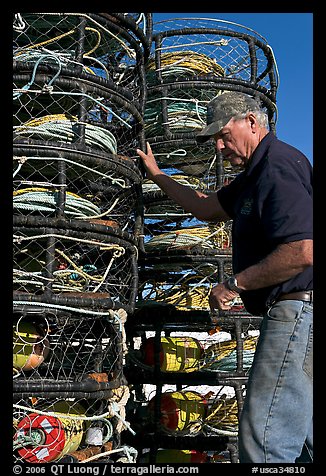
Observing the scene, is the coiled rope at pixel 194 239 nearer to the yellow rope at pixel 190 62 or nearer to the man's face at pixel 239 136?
the yellow rope at pixel 190 62

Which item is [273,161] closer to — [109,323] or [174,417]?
[109,323]

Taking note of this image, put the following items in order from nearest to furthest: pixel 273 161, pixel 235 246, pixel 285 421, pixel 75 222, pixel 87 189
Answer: pixel 285 421 < pixel 273 161 < pixel 235 246 < pixel 75 222 < pixel 87 189

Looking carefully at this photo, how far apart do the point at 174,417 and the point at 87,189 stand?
4.74 ft

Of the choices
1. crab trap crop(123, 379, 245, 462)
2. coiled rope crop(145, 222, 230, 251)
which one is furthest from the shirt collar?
crab trap crop(123, 379, 245, 462)

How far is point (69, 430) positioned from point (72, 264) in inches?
30.7

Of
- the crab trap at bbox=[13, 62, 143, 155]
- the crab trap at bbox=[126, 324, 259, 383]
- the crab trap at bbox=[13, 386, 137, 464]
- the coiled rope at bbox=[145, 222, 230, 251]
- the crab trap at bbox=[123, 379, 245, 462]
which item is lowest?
the crab trap at bbox=[123, 379, 245, 462]

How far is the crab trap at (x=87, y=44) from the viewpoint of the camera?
310cm

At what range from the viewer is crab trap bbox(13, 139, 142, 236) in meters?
2.98

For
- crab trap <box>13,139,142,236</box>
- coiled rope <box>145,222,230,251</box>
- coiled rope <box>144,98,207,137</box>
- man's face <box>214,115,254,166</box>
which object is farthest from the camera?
coiled rope <box>144,98,207,137</box>

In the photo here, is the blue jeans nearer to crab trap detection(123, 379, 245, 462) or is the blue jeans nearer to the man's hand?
the man's hand

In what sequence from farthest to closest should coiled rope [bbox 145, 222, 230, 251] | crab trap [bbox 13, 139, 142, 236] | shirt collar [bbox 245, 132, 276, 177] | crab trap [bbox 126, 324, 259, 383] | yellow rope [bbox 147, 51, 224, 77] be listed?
yellow rope [bbox 147, 51, 224, 77] < coiled rope [bbox 145, 222, 230, 251] < crab trap [bbox 126, 324, 259, 383] < crab trap [bbox 13, 139, 142, 236] < shirt collar [bbox 245, 132, 276, 177]

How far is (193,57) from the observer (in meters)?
4.48

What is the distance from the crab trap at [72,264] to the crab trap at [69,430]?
0.47 meters
